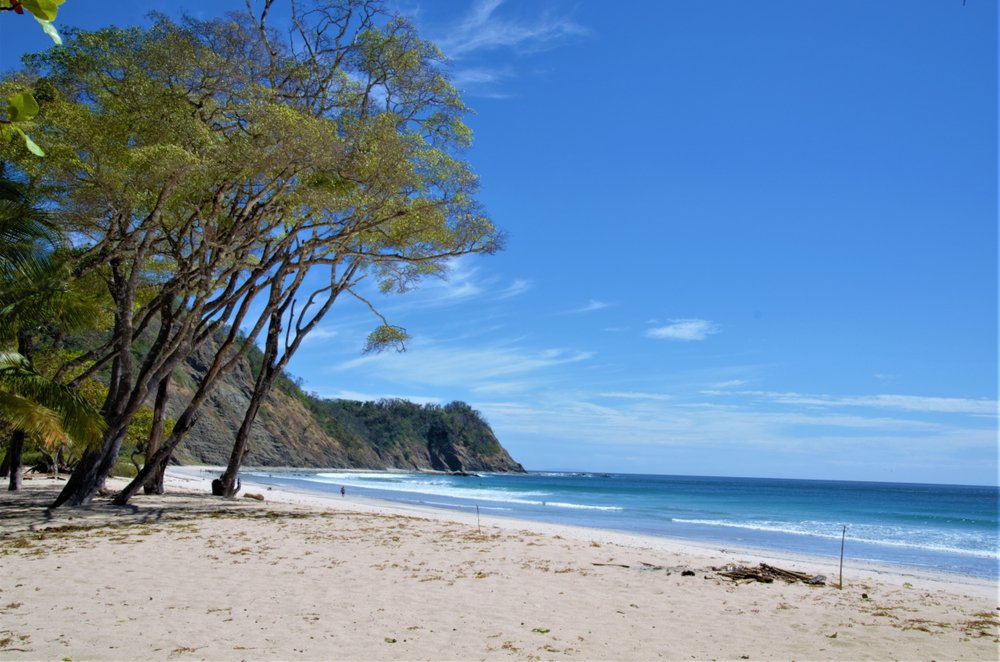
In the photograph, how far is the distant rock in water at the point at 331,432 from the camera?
58406 millimetres

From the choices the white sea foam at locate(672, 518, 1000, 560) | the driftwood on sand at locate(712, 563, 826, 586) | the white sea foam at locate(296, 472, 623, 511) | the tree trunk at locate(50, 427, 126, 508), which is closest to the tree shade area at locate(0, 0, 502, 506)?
the tree trunk at locate(50, 427, 126, 508)

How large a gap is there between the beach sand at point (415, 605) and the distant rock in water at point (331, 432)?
66.6 ft

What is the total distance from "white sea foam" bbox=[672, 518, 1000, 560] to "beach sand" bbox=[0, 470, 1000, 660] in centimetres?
1090

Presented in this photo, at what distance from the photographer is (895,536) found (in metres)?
24.0

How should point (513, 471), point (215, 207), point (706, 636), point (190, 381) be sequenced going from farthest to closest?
point (513, 471), point (190, 381), point (215, 207), point (706, 636)

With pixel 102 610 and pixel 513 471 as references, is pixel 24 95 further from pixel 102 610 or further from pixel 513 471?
pixel 513 471

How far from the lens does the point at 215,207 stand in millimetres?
11914

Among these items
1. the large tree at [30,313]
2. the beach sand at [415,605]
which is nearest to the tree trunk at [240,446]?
the beach sand at [415,605]

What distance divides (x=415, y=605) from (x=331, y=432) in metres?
84.5

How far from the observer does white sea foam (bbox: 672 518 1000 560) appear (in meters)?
19.6

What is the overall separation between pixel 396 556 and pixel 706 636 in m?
4.30

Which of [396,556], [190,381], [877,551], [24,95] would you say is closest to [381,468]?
[190,381]

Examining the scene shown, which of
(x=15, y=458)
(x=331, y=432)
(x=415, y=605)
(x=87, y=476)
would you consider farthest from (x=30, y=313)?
(x=331, y=432)

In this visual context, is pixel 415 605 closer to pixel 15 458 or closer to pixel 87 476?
pixel 87 476
